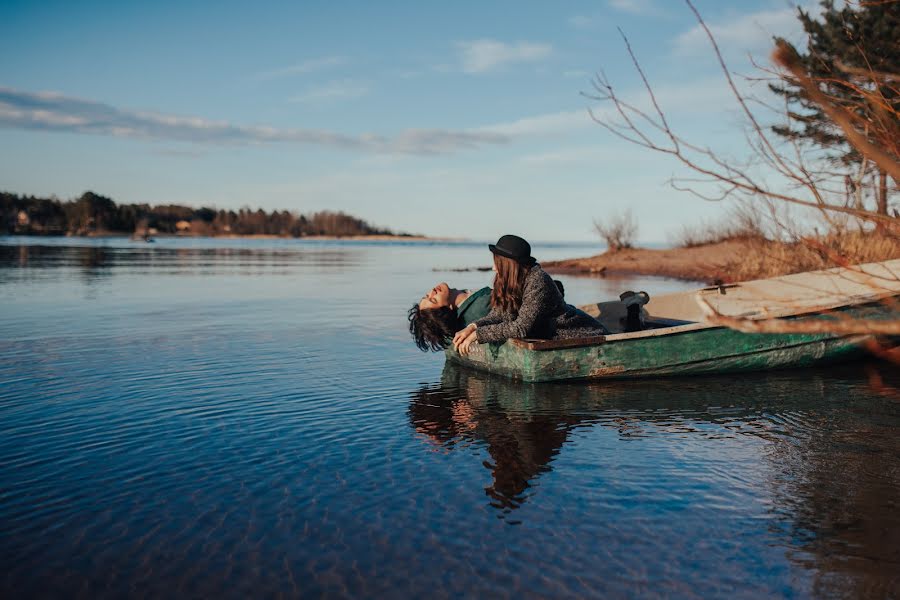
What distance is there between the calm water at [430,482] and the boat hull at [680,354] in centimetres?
19

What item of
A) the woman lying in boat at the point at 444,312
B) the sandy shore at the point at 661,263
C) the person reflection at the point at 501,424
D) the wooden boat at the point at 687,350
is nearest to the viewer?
the person reflection at the point at 501,424

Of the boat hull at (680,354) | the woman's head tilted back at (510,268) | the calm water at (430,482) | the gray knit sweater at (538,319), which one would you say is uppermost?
the woman's head tilted back at (510,268)

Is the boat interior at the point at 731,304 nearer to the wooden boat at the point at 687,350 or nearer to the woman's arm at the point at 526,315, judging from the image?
the wooden boat at the point at 687,350

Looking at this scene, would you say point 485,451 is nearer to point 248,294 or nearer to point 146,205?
point 248,294

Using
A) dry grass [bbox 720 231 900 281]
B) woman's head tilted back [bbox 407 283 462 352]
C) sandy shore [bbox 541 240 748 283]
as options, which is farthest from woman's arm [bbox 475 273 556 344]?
sandy shore [bbox 541 240 748 283]

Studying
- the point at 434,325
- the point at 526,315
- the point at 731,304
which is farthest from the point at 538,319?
the point at 731,304

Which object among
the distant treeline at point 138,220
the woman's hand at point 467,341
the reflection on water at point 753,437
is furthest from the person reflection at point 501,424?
the distant treeline at point 138,220

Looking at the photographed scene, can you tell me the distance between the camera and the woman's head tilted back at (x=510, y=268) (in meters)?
7.12

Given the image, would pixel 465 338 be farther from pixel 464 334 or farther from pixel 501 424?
pixel 501 424

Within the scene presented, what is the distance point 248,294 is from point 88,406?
12.5m

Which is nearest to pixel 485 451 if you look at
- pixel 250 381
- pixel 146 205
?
pixel 250 381

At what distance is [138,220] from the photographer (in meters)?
118

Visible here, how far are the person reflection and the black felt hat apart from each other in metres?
1.48

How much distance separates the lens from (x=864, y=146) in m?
1.90
